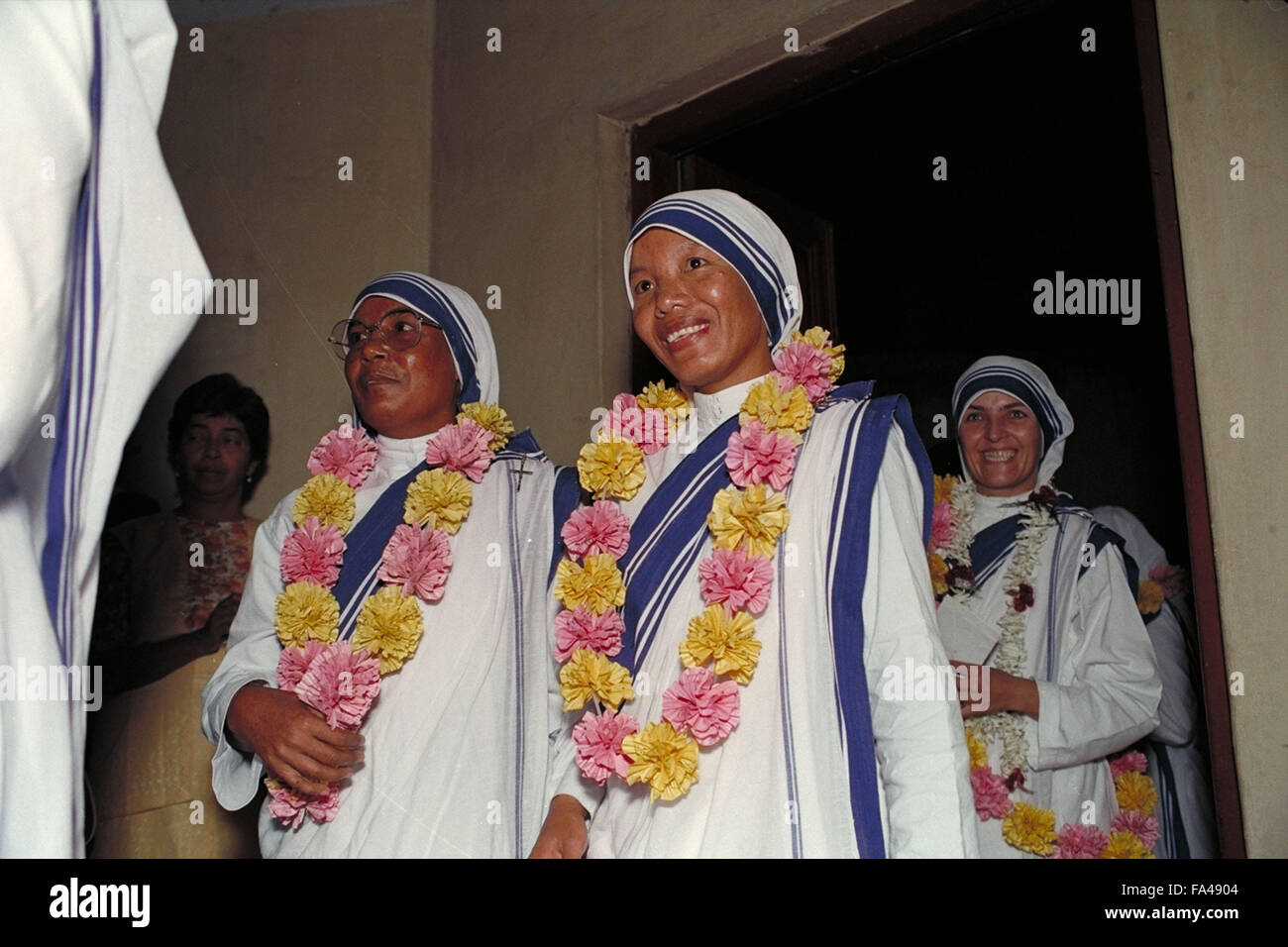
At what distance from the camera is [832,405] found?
83.7 inches

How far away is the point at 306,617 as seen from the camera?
231 cm

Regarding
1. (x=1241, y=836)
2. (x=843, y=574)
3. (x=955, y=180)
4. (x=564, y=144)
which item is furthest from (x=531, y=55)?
(x=1241, y=836)

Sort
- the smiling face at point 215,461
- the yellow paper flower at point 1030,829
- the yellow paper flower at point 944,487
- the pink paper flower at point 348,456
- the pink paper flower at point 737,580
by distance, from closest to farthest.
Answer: the pink paper flower at point 737,580 → the pink paper flower at point 348,456 → the yellow paper flower at point 1030,829 → the yellow paper flower at point 944,487 → the smiling face at point 215,461

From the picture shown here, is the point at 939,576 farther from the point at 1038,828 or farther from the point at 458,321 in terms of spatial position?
the point at 458,321

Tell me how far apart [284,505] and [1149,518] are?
2394 millimetres

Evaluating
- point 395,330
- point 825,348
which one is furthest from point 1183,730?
point 395,330

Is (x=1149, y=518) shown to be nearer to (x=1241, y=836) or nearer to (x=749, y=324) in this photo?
(x=1241, y=836)

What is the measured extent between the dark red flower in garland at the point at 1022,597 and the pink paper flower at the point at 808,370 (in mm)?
1006

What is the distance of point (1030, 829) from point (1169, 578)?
906 mm

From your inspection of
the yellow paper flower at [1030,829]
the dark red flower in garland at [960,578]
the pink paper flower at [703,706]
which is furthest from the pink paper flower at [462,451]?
the yellow paper flower at [1030,829]

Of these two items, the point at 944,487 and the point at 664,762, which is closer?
A: the point at 664,762

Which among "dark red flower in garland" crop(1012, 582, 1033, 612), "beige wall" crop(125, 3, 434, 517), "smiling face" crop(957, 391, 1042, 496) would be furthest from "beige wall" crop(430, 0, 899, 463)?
"dark red flower in garland" crop(1012, 582, 1033, 612)

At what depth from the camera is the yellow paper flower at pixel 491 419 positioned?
2.59 meters

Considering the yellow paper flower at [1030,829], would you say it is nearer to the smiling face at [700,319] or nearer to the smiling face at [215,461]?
the smiling face at [700,319]
